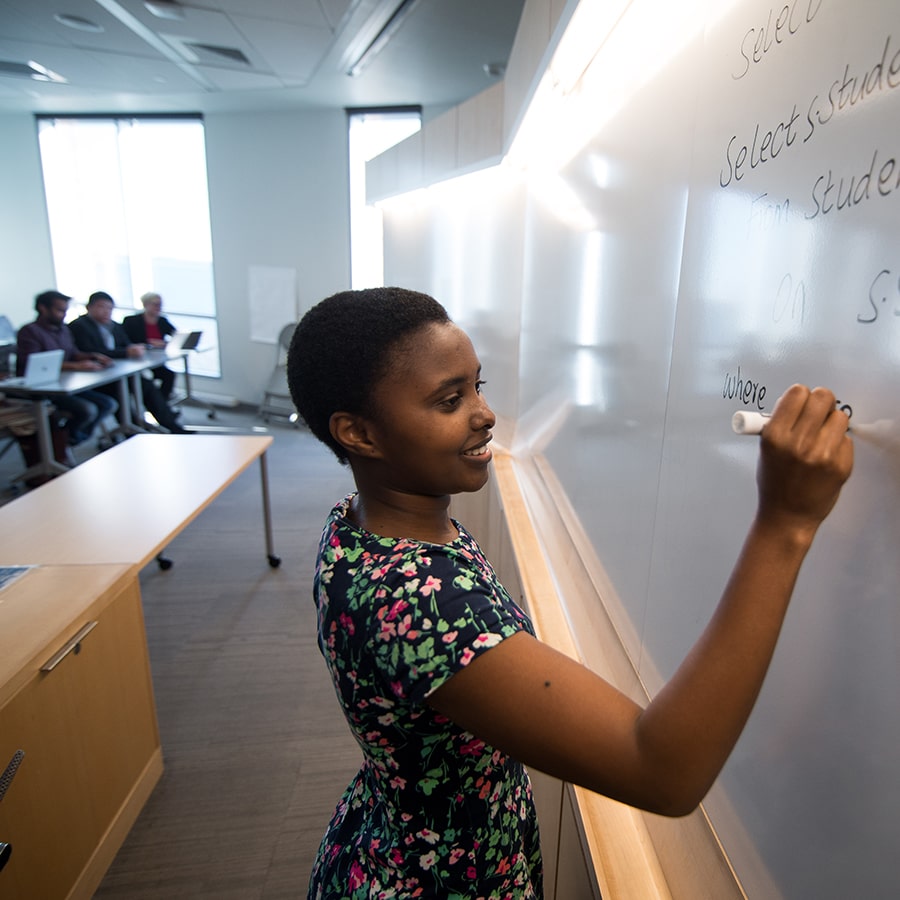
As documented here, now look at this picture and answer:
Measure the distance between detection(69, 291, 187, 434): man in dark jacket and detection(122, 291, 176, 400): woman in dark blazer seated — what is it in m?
0.33

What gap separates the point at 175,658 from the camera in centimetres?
266

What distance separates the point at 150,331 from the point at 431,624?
264 inches

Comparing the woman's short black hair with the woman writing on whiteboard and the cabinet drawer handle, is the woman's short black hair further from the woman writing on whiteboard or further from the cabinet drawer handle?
the cabinet drawer handle

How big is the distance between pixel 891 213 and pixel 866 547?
249 mm

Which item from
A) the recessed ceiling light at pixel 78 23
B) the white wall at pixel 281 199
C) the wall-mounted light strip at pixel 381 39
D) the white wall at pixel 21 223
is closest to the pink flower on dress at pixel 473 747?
the wall-mounted light strip at pixel 381 39

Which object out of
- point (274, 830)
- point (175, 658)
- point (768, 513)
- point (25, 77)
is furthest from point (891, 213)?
point (25, 77)

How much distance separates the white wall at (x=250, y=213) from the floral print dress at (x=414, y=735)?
21.7 feet

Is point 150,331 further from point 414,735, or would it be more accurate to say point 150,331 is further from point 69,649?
point 414,735

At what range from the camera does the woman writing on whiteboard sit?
17.2 inches

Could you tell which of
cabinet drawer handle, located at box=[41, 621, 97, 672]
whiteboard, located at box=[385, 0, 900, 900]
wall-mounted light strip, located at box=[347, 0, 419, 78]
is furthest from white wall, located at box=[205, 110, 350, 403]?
whiteboard, located at box=[385, 0, 900, 900]

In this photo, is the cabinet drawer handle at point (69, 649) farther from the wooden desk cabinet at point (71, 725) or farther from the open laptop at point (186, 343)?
the open laptop at point (186, 343)

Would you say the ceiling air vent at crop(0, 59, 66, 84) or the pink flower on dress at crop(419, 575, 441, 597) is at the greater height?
the ceiling air vent at crop(0, 59, 66, 84)

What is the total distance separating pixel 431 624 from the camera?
0.53m

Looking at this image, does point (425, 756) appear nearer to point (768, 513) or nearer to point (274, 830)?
point (768, 513)
